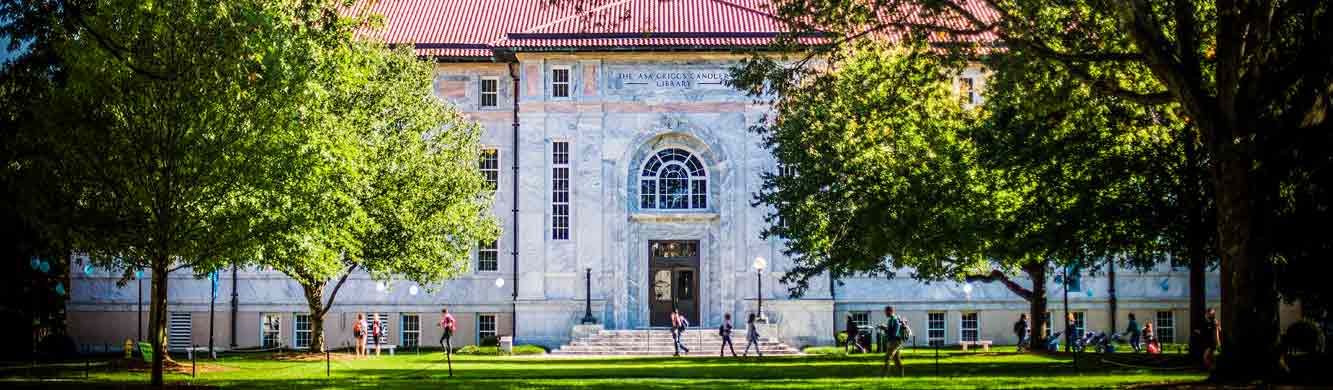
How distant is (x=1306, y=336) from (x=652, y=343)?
20435 mm

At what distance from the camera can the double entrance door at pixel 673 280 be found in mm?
51094

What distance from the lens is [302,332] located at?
52781mm

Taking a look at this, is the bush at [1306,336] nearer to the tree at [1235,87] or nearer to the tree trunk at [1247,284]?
the tree at [1235,87]

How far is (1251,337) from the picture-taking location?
22.1m

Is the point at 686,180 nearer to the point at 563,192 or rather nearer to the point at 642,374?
the point at 563,192

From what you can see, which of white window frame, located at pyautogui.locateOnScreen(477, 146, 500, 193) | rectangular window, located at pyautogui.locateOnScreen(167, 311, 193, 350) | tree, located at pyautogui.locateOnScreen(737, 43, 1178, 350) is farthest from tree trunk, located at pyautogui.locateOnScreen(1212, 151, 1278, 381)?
rectangular window, located at pyautogui.locateOnScreen(167, 311, 193, 350)

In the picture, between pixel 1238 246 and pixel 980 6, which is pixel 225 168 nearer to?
pixel 1238 246

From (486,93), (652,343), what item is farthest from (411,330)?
(652,343)

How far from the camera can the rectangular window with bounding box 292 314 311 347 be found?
52.7 m


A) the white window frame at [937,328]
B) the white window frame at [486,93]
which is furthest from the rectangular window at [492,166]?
the white window frame at [937,328]

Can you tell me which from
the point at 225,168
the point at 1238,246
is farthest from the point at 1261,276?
the point at 225,168

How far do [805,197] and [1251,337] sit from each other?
1944 cm

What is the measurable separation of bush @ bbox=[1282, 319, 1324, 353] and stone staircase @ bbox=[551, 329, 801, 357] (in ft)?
50.7

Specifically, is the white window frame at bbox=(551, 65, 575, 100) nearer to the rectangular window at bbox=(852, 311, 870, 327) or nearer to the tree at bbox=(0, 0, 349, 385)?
the rectangular window at bbox=(852, 311, 870, 327)
